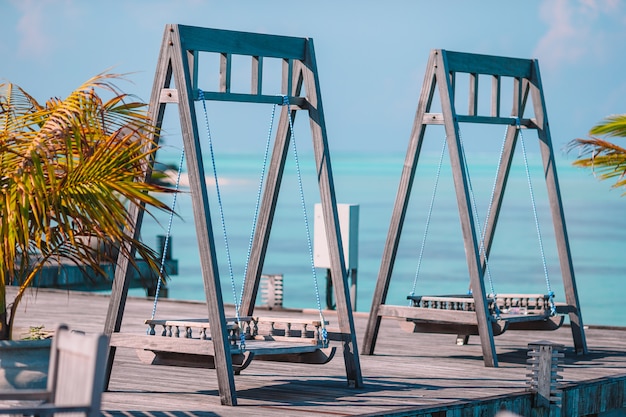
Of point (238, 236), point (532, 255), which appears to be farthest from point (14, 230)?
point (238, 236)

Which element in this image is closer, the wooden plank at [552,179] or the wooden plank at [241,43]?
the wooden plank at [241,43]

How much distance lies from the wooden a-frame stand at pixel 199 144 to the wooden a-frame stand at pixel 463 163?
131 centimetres

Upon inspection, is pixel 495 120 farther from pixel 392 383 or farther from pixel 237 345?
pixel 237 345

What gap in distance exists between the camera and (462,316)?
9.11 m

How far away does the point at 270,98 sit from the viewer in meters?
7.84

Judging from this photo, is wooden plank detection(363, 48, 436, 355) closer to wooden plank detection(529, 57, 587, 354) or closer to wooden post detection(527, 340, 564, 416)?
wooden plank detection(529, 57, 587, 354)

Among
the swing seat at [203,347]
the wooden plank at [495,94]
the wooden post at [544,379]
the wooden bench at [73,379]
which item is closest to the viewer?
the wooden bench at [73,379]

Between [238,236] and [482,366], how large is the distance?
4584cm

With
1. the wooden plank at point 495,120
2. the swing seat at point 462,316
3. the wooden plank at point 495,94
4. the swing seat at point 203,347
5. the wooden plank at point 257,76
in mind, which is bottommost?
the swing seat at point 203,347

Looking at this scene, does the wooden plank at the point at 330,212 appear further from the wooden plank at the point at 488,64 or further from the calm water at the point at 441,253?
the calm water at the point at 441,253

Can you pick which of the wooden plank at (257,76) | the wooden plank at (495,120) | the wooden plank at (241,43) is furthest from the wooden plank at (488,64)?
the wooden plank at (257,76)

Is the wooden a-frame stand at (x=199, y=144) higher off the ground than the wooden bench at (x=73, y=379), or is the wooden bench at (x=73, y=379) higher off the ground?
the wooden a-frame stand at (x=199, y=144)

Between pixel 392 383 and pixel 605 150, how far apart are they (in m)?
3.54

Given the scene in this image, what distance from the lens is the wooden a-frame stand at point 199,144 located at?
7047mm
